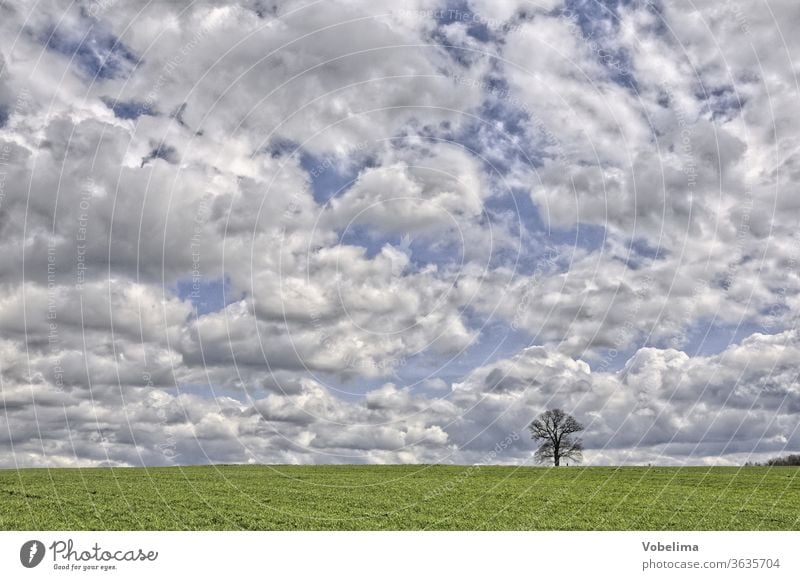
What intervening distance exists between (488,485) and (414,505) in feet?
58.1
